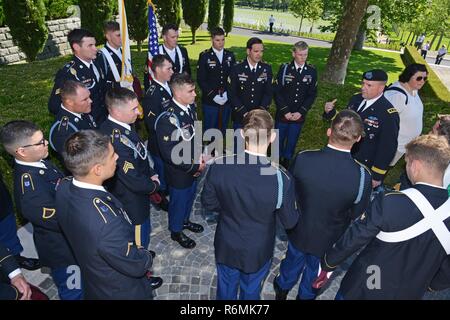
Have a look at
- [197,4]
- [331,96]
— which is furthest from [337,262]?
[197,4]

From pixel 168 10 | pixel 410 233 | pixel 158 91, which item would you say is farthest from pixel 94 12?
pixel 410 233

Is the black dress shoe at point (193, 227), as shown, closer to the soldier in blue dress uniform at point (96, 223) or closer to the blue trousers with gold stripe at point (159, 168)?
the blue trousers with gold stripe at point (159, 168)

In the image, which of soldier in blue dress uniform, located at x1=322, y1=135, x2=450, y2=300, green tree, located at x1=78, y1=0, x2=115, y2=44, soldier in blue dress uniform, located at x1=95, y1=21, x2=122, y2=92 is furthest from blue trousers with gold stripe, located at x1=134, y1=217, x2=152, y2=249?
green tree, located at x1=78, y1=0, x2=115, y2=44

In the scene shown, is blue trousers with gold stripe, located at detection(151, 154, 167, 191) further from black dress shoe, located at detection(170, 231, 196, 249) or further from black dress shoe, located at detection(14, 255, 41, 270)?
black dress shoe, located at detection(14, 255, 41, 270)

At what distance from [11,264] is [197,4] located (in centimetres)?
2419

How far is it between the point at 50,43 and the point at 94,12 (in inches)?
107

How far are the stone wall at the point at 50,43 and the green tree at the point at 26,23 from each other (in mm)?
900

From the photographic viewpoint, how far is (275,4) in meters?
97.9

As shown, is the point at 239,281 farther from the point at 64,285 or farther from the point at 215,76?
the point at 215,76

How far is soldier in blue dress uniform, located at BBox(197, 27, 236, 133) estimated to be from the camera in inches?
289

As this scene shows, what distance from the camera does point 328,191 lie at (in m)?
3.39

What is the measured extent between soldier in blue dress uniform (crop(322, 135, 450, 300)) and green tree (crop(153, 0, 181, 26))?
20.5 meters

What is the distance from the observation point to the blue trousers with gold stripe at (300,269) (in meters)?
3.96
